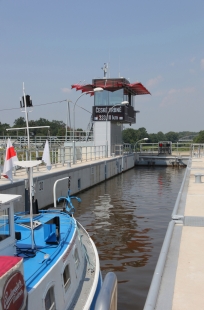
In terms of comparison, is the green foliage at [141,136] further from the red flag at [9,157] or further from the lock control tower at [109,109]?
the red flag at [9,157]

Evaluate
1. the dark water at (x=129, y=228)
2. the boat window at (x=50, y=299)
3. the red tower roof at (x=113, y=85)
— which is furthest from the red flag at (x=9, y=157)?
the red tower roof at (x=113, y=85)

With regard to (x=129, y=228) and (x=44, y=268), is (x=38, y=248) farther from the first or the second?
(x=129, y=228)

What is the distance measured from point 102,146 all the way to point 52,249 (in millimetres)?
32076

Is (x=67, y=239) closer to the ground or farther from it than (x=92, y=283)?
farther from it

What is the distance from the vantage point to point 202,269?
22.8 feet

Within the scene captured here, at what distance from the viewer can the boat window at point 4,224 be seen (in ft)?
21.1

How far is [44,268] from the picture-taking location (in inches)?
260

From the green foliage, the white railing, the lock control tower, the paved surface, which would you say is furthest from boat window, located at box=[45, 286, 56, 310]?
the green foliage

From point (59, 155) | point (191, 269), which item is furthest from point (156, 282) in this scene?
point (59, 155)

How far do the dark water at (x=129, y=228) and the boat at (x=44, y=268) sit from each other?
1.35m

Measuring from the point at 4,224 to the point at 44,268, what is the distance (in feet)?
3.42

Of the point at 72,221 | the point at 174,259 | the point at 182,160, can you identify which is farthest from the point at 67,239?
the point at 182,160

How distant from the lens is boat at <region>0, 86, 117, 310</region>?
4.68m

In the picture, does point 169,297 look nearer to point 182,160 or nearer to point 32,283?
point 32,283
